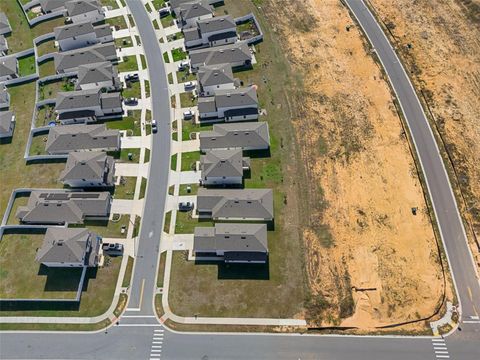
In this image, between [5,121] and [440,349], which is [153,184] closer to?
[5,121]

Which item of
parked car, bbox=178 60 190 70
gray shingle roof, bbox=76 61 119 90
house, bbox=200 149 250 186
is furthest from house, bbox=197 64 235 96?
gray shingle roof, bbox=76 61 119 90

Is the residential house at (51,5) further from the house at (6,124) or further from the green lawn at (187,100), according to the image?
the green lawn at (187,100)

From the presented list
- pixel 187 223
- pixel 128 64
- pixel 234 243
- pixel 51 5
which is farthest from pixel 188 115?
pixel 51 5

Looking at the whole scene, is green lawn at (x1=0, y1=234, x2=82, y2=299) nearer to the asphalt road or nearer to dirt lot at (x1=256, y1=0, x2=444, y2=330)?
the asphalt road

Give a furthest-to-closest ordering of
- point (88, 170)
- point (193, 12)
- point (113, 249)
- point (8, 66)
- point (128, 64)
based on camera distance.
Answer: point (193, 12)
point (128, 64)
point (8, 66)
point (88, 170)
point (113, 249)

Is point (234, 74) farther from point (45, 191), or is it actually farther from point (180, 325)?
point (180, 325)

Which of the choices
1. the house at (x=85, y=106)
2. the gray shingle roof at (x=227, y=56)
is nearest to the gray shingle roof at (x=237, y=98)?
the gray shingle roof at (x=227, y=56)
